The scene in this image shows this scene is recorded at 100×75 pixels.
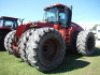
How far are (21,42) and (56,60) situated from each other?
1330 mm

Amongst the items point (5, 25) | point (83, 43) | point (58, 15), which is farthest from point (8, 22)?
point (83, 43)

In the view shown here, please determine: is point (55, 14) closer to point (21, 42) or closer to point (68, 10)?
point (68, 10)

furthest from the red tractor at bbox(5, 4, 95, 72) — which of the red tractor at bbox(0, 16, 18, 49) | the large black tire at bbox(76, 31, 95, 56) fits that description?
the red tractor at bbox(0, 16, 18, 49)

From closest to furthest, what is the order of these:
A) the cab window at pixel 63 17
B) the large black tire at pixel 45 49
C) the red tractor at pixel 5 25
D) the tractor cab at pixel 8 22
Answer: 1. the large black tire at pixel 45 49
2. the cab window at pixel 63 17
3. the red tractor at pixel 5 25
4. the tractor cab at pixel 8 22

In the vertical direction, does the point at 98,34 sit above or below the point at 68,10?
below

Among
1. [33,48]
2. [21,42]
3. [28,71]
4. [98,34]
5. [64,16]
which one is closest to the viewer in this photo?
[33,48]

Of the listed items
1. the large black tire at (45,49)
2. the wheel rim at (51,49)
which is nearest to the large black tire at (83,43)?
the large black tire at (45,49)

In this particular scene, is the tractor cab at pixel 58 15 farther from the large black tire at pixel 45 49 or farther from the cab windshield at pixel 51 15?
the large black tire at pixel 45 49

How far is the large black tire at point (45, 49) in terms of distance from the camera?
2885 mm

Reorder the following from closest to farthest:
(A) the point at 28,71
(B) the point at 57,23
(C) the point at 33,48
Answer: (C) the point at 33,48
(A) the point at 28,71
(B) the point at 57,23

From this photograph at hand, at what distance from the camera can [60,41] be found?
3619 mm

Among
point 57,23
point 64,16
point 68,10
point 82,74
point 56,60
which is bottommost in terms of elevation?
point 82,74

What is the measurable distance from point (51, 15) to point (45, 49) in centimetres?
211

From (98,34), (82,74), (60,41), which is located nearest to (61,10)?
(60,41)
